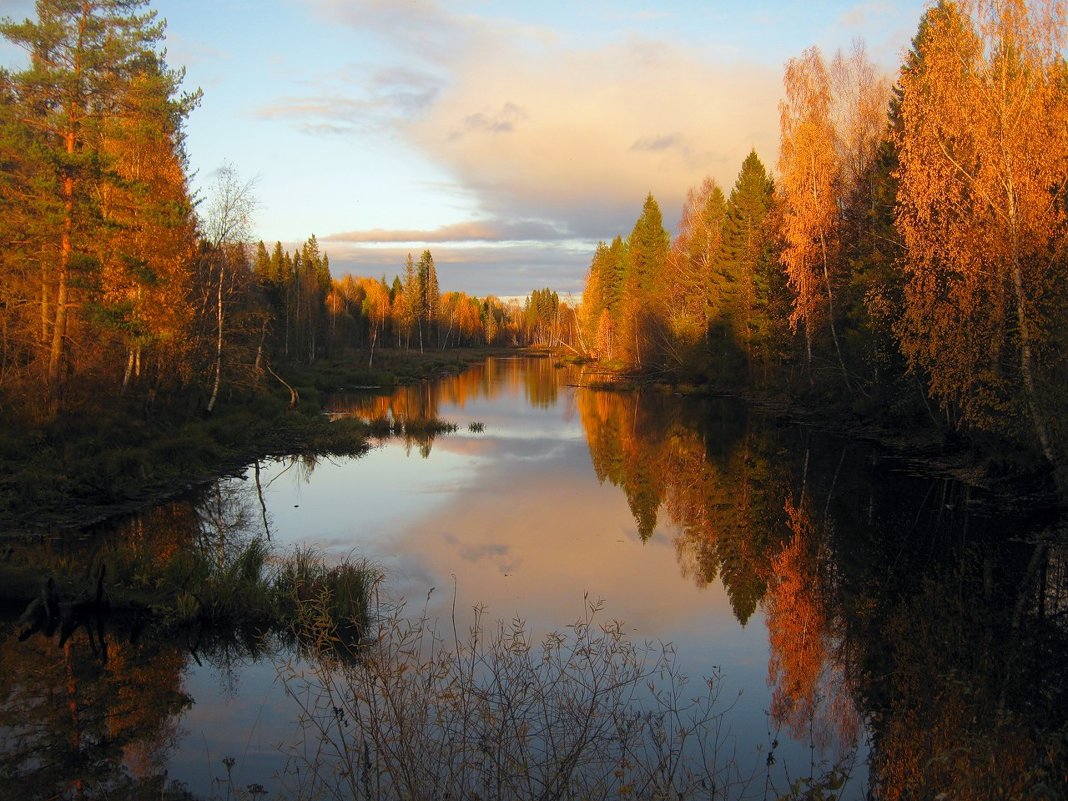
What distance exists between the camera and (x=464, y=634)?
30.6 ft

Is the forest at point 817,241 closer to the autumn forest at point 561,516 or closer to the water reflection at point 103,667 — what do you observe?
the autumn forest at point 561,516

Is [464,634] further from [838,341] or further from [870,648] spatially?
[838,341]

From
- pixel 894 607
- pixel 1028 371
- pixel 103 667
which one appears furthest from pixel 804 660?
pixel 1028 371

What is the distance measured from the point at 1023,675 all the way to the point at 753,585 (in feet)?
13.2

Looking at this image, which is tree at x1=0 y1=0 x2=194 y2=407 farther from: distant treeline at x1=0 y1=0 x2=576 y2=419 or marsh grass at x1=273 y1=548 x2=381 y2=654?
marsh grass at x1=273 y1=548 x2=381 y2=654

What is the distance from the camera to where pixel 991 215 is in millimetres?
16172

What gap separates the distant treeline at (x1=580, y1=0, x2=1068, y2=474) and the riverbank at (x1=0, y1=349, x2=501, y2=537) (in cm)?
1759

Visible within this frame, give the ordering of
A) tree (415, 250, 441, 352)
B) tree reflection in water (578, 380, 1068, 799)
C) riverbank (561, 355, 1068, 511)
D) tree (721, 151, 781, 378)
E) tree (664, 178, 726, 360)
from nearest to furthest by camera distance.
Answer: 1. tree reflection in water (578, 380, 1068, 799)
2. riverbank (561, 355, 1068, 511)
3. tree (721, 151, 781, 378)
4. tree (664, 178, 726, 360)
5. tree (415, 250, 441, 352)

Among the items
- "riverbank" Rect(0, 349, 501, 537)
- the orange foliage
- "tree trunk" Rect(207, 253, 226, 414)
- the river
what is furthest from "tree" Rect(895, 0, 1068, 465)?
"tree trunk" Rect(207, 253, 226, 414)

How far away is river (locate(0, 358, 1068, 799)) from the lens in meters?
6.48

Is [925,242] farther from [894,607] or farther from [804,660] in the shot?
[804,660]

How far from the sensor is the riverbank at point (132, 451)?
14281 mm

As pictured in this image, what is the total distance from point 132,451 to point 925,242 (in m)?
19.1

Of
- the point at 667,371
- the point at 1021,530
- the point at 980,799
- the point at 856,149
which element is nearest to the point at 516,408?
the point at 667,371
